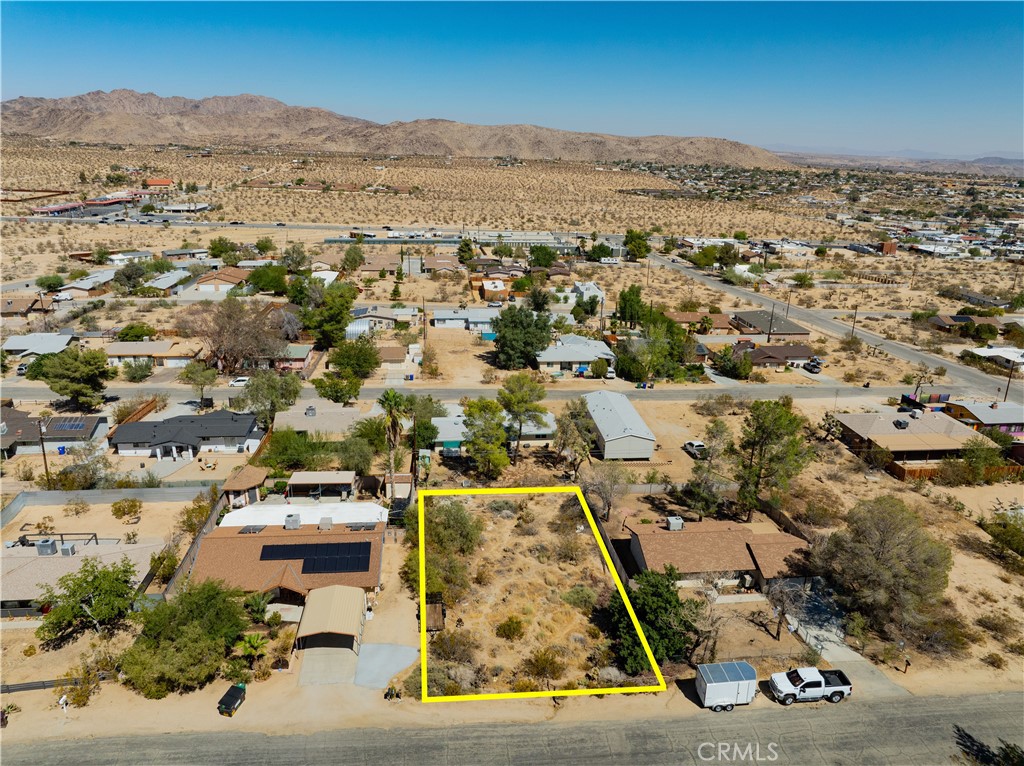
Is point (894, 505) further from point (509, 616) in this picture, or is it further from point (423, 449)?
point (423, 449)

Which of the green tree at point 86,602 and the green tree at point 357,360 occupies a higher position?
the green tree at point 357,360

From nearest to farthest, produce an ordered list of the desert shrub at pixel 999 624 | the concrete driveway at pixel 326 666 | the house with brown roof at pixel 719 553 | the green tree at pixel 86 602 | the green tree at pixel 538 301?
the concrete driveway at pixel 326 666 < the green tree at pixel 86 602 < the desert shrub at pixel 999 624 < the house with brown roof at pixel 719 553 < the green tree at pixel 538 301

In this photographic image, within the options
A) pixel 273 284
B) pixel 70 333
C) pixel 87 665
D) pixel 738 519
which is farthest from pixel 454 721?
pixel 273 284

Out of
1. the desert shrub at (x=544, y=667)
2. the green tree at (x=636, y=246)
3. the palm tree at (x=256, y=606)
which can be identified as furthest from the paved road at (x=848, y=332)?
the palm tree at (x=256, y=606)

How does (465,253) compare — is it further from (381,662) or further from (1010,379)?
(381,662)

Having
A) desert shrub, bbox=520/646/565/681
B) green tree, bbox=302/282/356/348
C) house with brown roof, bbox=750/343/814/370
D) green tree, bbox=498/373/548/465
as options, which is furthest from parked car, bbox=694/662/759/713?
green tree, bbox=302/282/356/348

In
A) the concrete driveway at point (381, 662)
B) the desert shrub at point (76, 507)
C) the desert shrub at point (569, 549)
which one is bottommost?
the concrete driveway at point (381, 662)

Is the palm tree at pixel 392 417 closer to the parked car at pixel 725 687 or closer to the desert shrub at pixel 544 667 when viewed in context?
the desert shrub at pixel 544 667

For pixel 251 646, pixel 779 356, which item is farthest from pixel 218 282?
pixel 779 356
